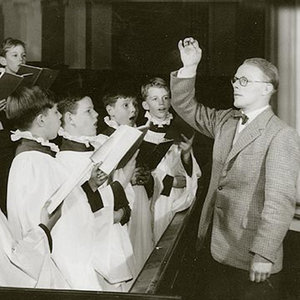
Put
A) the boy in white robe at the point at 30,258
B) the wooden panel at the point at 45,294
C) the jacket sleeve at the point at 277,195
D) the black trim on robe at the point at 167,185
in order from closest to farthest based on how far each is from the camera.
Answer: the jacket sleeve at the point at 277,195 < the wooden panel at the point at 45,294 < the boy in white robe at the point at 30,258 < the black trim on robe at the point at 167,185

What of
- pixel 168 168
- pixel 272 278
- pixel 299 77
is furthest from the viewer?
pixel 168 168

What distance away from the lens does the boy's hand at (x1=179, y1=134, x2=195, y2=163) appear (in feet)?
9.72

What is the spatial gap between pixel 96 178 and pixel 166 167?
404 mm

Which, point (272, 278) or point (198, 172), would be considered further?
point (198, 172)

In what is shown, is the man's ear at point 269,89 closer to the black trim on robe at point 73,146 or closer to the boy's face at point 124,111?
the boy's face at point 124,111

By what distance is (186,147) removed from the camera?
299 cm

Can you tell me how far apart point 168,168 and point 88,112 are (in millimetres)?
537

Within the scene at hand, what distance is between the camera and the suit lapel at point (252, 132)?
262 cm

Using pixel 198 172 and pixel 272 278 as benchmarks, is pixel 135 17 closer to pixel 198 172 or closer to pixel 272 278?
pixel 198 172

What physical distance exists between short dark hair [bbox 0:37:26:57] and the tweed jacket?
2.81 ft

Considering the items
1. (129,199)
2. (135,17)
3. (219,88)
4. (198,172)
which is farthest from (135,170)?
(135,17)

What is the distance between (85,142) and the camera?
288cm

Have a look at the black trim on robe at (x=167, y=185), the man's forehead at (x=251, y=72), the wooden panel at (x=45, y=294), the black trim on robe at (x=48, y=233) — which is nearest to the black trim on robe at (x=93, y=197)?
the black trim on robe at (x=48, y=233)

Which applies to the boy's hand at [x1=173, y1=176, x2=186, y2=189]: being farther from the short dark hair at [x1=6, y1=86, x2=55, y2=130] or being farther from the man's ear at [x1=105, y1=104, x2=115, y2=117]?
the short dark hair at [x1=6, y1=86, x2=55, y2=130]
